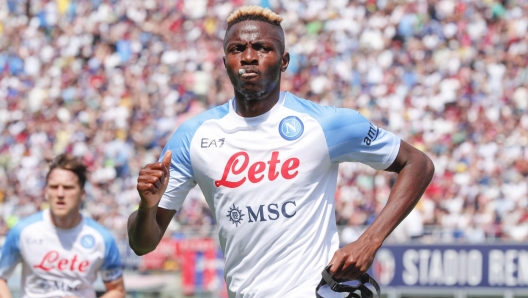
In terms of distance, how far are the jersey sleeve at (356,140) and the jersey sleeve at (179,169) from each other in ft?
2.23

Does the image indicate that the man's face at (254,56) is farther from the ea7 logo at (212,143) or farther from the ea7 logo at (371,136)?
the ea7 logo at (371,136)

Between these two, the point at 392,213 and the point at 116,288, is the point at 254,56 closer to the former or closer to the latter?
the point at 392,213

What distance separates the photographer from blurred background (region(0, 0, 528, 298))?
14516mm

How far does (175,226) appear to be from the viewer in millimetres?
18000

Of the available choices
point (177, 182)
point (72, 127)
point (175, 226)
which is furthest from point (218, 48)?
point (177, 182)

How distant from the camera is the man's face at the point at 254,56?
4504mm

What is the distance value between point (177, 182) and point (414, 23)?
16007mm

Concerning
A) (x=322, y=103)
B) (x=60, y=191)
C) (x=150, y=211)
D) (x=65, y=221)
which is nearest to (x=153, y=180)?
(x=150, y=211)

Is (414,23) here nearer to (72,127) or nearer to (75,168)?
(72,127)

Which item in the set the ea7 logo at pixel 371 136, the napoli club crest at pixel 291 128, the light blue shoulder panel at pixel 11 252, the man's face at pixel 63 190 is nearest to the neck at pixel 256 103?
the napoli club crest at pixel 291 128

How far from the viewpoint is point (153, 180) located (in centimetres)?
423

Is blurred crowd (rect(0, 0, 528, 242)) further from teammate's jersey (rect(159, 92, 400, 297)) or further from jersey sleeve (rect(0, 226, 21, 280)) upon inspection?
teammate's jersey (rect(159, 92, 400, 297))

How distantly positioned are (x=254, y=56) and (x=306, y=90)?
616 inches

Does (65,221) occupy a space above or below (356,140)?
below
